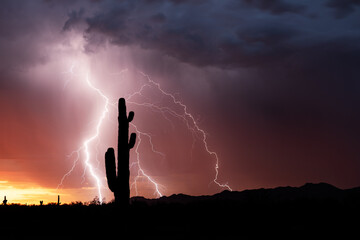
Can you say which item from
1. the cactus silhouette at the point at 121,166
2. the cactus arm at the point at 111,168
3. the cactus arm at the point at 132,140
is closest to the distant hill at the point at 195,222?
the cactus silhouette at the point at 121,166

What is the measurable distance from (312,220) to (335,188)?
76421mm

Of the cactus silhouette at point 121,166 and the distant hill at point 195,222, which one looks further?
the cactus silhouette at point 121,166

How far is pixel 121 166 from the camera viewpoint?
66.6ft

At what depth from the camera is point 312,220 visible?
1734 centimetres

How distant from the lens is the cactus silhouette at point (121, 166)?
19984mm

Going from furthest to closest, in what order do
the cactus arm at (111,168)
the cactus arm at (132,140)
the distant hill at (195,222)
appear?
the cactus arm at (132,140)
the cactus arm at (111,168)
the distant hill at (195,222)

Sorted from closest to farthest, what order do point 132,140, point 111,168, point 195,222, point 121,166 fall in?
point 195,222
point 111,168
point 121,166
point 132,140

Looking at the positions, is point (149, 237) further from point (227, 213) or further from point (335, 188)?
point (335, 188)

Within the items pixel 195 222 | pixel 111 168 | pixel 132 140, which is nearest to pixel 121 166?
pixel 111 168

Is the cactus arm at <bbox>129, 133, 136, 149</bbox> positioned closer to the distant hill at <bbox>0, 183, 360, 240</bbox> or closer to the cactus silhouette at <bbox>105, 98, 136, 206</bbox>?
the cactus silhouette at <bbox>105, 98, 136, 206</bbox>

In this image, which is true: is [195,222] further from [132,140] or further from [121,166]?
[132,140]

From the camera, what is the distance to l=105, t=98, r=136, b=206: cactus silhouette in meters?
20.0

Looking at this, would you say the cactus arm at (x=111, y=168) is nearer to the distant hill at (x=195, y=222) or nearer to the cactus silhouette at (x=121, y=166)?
the cactus silhouette at (x=121, y=166)

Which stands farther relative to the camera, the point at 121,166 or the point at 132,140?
the point at 132,140
